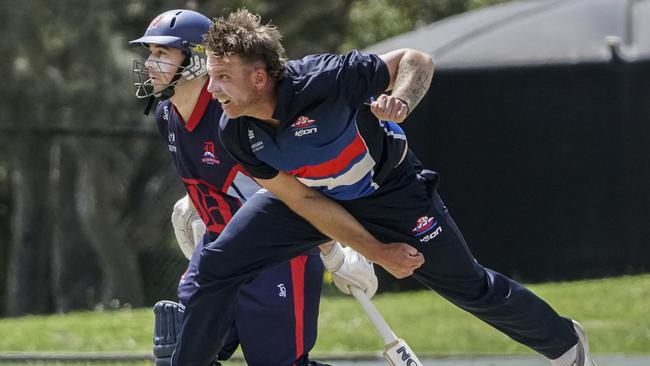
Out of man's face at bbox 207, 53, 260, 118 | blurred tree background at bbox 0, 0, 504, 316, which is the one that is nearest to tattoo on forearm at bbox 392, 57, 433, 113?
man's face at bbox 207, 53, 260, 118

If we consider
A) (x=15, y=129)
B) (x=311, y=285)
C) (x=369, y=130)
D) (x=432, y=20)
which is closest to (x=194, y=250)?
(x=311, y=285)

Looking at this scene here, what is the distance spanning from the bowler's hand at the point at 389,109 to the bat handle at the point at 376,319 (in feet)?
4.37

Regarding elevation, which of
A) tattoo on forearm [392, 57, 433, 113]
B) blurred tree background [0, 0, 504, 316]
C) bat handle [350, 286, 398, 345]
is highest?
tattoo on forearm [392, 57, 433, 113]

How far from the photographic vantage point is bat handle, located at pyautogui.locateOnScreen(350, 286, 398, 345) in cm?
627

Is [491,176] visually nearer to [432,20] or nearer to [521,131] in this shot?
[521,131]

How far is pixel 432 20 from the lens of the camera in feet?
99.8

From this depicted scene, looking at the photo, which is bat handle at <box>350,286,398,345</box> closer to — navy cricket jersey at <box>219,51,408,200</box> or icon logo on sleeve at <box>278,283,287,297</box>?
icon logo on sleeve at <box>278,283,287,297</box>

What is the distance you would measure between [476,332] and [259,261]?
175 inches

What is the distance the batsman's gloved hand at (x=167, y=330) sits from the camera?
20.6 feet

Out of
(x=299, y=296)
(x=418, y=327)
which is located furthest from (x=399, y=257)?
(x=418, y=327)

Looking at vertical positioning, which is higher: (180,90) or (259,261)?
(180,90)

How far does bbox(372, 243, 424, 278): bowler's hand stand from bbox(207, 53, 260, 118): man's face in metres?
0.82

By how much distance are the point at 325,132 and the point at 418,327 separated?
5.06 meters

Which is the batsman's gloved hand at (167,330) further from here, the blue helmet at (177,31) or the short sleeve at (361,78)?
the short sleeve at (361,78)
